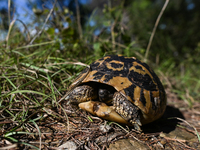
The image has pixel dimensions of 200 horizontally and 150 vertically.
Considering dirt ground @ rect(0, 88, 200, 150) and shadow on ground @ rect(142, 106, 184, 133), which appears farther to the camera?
shadow on ground @ rect(142, 106, 184, 133)

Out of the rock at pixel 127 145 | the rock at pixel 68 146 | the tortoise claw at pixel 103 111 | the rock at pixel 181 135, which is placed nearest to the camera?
the rock at pixel 68 146

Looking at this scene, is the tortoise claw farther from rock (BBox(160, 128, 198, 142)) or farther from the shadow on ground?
rock (BBox(160, 128, 198, 142))

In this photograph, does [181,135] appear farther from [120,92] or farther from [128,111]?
[120,92]

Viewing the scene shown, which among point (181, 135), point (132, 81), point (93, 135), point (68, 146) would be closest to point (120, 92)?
point (132, 81)

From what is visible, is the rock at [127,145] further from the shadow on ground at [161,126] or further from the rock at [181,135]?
the rock at [181,135]

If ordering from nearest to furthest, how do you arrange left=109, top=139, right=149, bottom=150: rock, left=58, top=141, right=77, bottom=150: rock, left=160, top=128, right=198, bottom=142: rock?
left=58, top=141, right=77, bottom=150: rock < left=109, top=139, right=149, bottom=150: rock < left=160, top=128, right=198, bottom=142: rock

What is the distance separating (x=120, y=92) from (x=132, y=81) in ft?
0.66

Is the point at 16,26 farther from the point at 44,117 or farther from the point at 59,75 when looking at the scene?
the point at 44,117

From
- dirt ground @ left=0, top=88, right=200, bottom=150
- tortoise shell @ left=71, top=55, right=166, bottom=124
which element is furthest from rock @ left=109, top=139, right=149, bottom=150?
tortoise shell @ left=71, top=55, right=166, bottom=124

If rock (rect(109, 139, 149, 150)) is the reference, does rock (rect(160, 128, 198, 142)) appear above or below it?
below

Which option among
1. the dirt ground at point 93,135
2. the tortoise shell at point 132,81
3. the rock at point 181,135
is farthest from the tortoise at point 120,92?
the rock at point 181,135

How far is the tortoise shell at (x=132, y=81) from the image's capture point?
1.49 meters

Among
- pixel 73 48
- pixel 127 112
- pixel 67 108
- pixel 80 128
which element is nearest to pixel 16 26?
pixel 73 48

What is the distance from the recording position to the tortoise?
1469 millimetres
